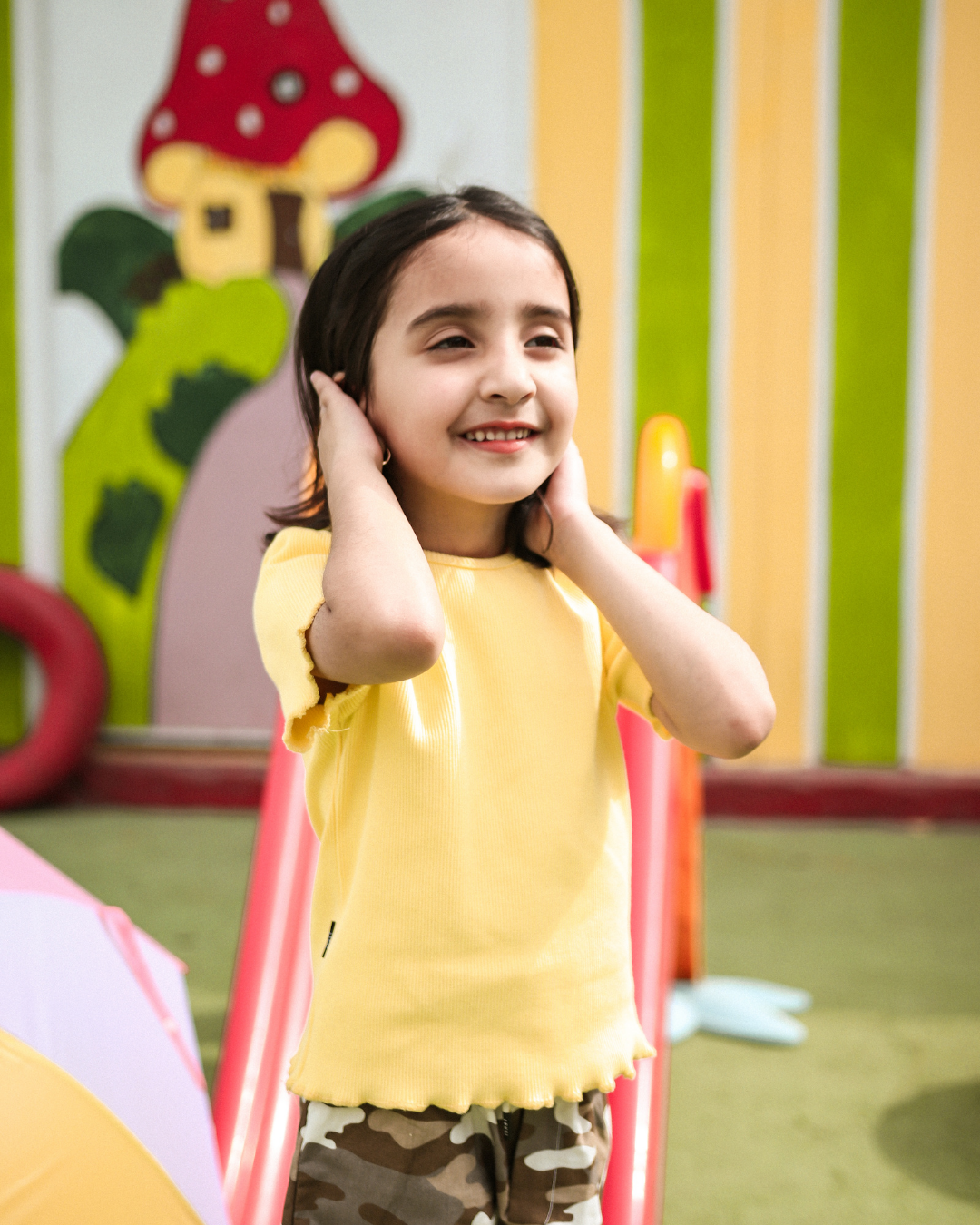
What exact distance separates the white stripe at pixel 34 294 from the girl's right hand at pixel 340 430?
11.5ft

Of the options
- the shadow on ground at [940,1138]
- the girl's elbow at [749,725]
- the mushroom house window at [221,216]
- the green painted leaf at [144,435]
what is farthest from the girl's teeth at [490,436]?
the mushroom house window at [221,216]

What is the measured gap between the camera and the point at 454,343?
0.84 m

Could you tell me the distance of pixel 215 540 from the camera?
13.3 ft

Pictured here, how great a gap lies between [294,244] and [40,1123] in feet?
11.8

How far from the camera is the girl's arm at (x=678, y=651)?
85 cm

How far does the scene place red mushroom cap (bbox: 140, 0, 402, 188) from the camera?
12.9 feet

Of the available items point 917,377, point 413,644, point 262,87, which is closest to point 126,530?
point 262,87

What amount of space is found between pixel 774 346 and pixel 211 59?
2208mm

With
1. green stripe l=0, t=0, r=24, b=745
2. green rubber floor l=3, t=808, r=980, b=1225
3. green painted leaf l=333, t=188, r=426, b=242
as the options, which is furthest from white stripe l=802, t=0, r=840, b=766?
green stripe l=0, t=0, r=24, b=745

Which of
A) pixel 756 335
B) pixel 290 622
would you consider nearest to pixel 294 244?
pixel 756 335

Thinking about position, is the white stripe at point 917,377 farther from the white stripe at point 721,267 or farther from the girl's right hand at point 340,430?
the girl's right hand at point 340,430

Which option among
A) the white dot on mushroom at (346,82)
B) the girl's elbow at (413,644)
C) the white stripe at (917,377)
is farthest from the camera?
the white dot on mushroom at (346,82)

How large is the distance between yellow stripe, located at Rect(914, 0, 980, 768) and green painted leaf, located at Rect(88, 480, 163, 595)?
2.72 meters

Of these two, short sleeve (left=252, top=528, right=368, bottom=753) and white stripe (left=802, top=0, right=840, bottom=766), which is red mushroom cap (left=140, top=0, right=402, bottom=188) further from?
short sleeve (left=252, top=528, right=368, bottom=753)
